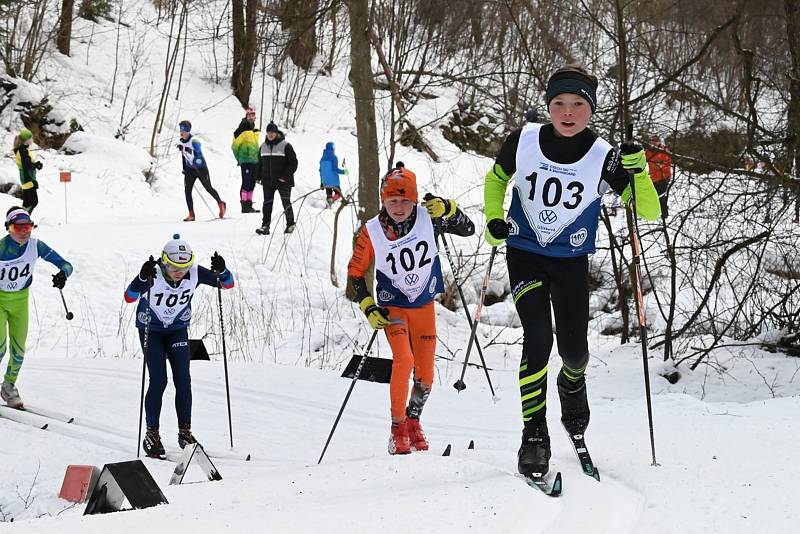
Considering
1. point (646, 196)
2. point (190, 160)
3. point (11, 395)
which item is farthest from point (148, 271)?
point (190, 160)

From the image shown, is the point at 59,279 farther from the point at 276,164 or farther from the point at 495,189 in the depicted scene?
the point at 276,164

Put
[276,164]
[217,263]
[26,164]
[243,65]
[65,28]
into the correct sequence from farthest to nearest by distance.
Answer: [243,65], [65,28], [276,164], [26,164], [217,263]

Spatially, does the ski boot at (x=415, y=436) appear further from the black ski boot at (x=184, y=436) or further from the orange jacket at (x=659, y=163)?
the orange jacket at (x=659, y=163)

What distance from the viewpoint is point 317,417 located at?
7.65 m

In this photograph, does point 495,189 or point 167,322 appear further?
point 167,322

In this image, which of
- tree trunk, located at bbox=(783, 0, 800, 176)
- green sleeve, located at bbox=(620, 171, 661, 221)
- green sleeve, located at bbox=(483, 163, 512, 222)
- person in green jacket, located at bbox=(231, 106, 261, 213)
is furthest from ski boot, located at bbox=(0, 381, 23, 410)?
person in green jacket, located at bbox=(231, 106, 261, 213)

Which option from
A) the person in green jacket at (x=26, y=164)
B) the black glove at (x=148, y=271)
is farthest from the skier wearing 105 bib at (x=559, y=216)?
the person in green jacket at (x=26, y=164)

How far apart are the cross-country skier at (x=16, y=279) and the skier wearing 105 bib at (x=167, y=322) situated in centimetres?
149

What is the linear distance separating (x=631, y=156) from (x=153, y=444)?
421cm

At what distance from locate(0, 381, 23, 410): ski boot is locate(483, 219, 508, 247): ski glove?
5.16 metres

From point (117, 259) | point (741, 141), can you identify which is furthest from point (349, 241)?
point (741, 141)

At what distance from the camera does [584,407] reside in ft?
14.7

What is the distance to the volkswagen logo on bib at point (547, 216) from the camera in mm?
4328

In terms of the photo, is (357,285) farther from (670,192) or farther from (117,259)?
(117,259)
